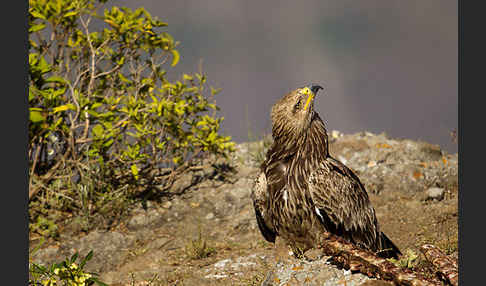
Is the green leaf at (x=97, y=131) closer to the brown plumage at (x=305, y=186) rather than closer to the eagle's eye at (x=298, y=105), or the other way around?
the brown plumage at (x=305, y=186)

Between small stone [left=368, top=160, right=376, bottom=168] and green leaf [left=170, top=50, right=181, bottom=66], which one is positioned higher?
green leaf [left=170, top=50, right=181, bottom=66]

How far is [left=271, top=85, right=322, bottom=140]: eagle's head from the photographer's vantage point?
372 cm

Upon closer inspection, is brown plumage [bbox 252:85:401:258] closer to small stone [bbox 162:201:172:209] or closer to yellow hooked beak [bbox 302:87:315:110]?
yellow hooked beak [bbox 302:87:315:110]

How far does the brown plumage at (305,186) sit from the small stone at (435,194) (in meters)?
3.07

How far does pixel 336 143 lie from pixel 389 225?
2.90m

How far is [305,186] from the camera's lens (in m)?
3.78

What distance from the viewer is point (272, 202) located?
3922 millimetres

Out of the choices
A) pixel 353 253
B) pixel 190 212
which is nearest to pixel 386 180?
pixel 190 212

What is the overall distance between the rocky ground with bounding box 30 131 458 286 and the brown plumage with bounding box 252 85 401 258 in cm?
31

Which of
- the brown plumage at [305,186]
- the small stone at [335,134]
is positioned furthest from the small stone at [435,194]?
the brown plumage at [305,186]

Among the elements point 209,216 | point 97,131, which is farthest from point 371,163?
point 97,131

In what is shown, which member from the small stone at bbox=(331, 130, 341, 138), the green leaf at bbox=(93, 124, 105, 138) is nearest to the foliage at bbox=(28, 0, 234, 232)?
the green leaf at bbox=(93, 124, 105, 138)

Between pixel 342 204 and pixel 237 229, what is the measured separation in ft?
8.63

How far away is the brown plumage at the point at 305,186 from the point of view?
3.74m
